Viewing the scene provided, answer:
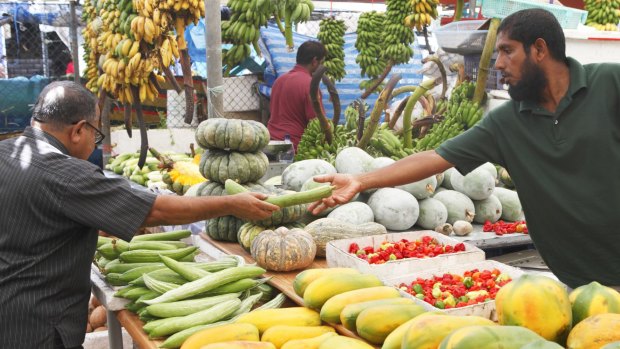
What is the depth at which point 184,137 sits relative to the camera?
7.79m

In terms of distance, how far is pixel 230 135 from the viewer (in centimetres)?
388

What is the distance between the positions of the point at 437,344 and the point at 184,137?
21.3 ft

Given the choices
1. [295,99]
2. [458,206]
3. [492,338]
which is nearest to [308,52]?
[295,99]

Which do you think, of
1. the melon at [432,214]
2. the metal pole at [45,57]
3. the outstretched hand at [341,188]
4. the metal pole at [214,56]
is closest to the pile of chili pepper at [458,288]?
the outstretched hand at [341,188]

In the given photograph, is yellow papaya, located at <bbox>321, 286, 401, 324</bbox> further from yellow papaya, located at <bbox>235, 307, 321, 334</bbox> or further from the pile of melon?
the pile of melon

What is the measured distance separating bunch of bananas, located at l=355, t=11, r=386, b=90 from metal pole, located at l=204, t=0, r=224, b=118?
565 centimetres

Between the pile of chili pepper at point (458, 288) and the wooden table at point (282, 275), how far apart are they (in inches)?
12.5

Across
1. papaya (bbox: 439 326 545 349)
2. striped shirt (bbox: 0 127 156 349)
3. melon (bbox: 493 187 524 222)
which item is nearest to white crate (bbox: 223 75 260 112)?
melon (bbox: 493 187 524 222)

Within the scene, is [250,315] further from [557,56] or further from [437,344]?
[557,56]

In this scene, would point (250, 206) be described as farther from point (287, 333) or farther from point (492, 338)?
point (492, 338)

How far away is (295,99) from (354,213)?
354 cm

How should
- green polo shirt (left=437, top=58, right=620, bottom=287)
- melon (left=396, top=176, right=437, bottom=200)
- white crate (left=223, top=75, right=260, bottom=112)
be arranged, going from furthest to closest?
1. white crate (left=223, top=75, right=260, bottom=112)
2. melon (left=396, top=176, right=437, bottom=200)
3. green polo shirt (left=437, top=58, right=620, bottom=287)

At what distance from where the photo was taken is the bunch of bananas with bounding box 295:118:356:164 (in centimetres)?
514

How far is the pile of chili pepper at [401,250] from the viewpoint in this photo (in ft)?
9.46
